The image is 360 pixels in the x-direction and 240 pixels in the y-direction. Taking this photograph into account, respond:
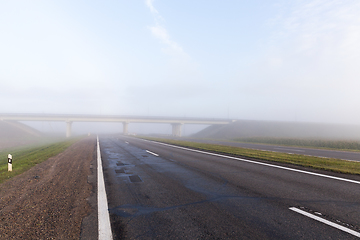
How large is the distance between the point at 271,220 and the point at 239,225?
0.72 m

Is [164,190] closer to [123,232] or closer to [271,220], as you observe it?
[123,232]

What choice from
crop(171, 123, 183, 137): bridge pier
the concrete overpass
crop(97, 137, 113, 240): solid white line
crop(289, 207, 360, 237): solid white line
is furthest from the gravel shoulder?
crop(171, 123, 183, 137): bridge pier

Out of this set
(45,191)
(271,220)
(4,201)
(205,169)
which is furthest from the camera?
Answer: (205,169)

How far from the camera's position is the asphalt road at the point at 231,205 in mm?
3387

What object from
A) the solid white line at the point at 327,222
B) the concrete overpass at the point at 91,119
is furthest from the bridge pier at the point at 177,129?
the solid white line at the point at 327,222

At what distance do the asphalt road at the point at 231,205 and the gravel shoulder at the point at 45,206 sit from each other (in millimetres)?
724

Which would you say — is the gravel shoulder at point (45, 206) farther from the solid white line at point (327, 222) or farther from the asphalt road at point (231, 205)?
the solid white line at point (327, 222)

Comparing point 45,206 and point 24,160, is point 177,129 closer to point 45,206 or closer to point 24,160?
point 24,160

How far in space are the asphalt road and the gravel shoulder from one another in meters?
0.72

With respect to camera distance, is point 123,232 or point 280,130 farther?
point 280,130

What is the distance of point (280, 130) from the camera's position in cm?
6625

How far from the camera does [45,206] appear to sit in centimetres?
455

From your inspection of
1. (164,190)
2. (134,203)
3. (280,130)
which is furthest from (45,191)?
(280,130)

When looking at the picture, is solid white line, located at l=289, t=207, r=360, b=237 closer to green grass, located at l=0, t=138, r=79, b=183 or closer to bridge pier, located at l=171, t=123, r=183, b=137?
green grass, located at l=0, t=138, r=79, b=183
